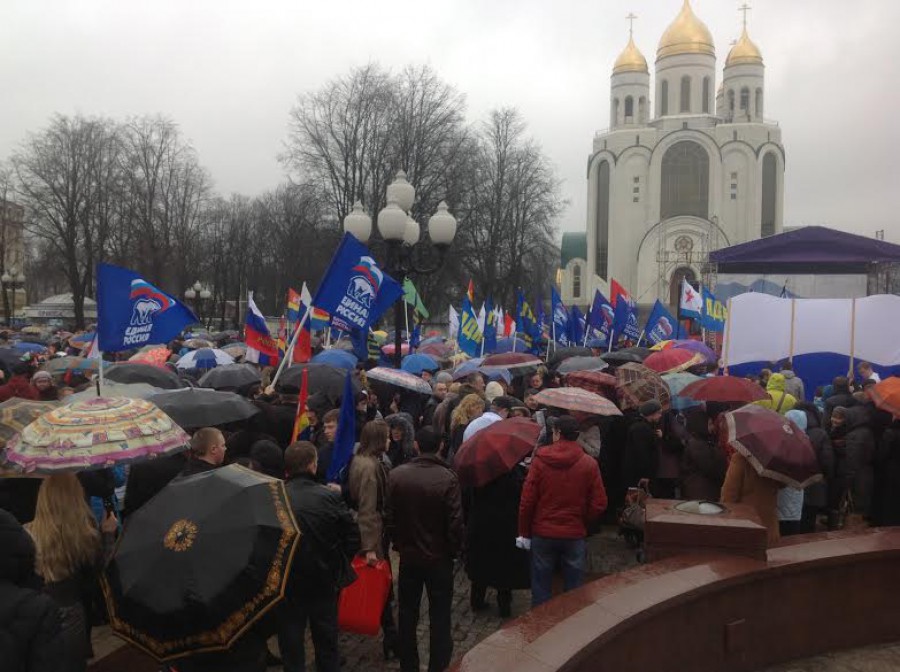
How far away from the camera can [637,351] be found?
584 inches

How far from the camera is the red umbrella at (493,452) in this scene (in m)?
5.31

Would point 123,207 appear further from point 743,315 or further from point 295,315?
point 743,315

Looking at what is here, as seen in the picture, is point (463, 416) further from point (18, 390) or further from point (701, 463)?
point (18, 390)

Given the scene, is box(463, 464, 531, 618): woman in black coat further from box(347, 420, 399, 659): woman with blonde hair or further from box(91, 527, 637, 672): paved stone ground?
box(347, 420, 399, 659): woman with blonde hair

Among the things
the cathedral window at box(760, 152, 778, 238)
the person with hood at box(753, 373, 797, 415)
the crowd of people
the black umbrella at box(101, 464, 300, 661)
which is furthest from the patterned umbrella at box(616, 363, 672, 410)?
the cathedral window at box(760, 152, 778, 238)

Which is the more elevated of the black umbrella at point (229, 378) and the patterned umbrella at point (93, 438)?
the patterned umbrella at point (93, 438)

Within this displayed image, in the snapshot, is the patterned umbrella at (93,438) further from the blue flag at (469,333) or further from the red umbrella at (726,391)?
the blue flag at (469,333)

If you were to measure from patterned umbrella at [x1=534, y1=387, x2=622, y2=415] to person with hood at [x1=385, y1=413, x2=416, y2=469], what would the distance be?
109cm

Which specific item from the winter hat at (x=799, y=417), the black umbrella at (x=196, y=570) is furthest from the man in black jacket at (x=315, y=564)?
the winter hat at (x=799, y=417)

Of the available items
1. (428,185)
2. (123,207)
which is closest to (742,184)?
(428,185)

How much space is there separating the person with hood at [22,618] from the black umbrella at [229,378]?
5.81m

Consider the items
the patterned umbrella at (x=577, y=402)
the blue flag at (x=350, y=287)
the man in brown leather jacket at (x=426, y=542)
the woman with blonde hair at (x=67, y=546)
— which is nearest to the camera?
the woman with blonde hair at (x=67, y=546)

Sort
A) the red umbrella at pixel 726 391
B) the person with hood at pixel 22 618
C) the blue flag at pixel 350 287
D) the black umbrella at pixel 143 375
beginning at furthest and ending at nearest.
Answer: the black umbrella at pixel 143 375, the blue flag at pixel 350 287, the red umbrella at pixel 726 391, the person with hood at pixel 22 618

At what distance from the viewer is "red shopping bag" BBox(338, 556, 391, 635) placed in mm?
4574
